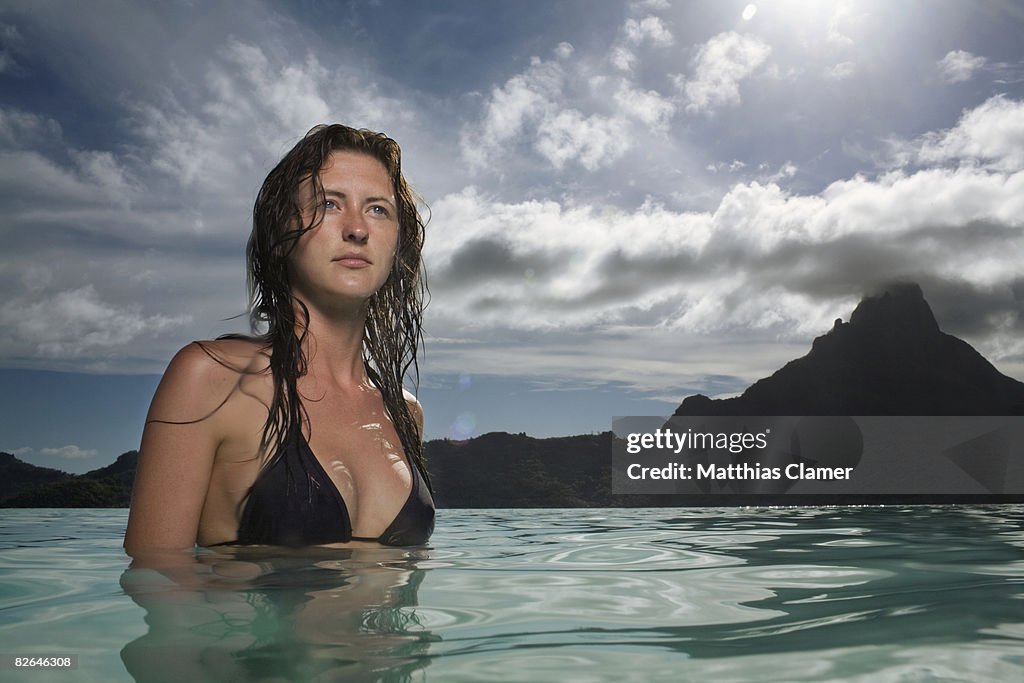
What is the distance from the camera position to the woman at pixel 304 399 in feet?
8.13

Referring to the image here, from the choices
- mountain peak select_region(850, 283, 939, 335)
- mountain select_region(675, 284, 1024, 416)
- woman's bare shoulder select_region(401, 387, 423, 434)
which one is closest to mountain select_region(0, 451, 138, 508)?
woman's bare shoulder select_region(401, 387, 423, 434)

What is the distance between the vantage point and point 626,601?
2078 millimetres

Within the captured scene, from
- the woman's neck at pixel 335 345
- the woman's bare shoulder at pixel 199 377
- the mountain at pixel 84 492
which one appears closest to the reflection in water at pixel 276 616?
the woman's bare shoulder at pixel 199 377

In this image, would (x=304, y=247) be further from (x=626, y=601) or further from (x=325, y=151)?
(x=626, y=601)

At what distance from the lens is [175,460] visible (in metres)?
2.43

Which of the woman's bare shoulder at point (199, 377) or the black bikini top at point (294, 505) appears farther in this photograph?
→ the black bikini top at point (294, 505)

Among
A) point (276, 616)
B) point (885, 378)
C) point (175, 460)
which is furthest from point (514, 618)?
point (885, 378)

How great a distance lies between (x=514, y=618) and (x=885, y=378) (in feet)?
296

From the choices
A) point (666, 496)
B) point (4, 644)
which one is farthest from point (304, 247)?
point (666, 496)

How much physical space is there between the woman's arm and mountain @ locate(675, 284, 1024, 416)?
270ft

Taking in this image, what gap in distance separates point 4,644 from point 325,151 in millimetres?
2061

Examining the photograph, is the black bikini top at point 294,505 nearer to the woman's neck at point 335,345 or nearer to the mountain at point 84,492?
the woman's neck at point 335,345

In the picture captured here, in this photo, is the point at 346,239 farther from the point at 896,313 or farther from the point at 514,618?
the point at 896,313

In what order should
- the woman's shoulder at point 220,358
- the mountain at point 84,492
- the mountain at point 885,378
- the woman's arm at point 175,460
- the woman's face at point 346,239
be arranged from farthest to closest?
1. the mountain at point 885,378
2. the mountain at point 84,492
3. the woman's face at point 346,239
4. the woman's shoulder at point 220,358
5. the woman's arm at point 175,460
